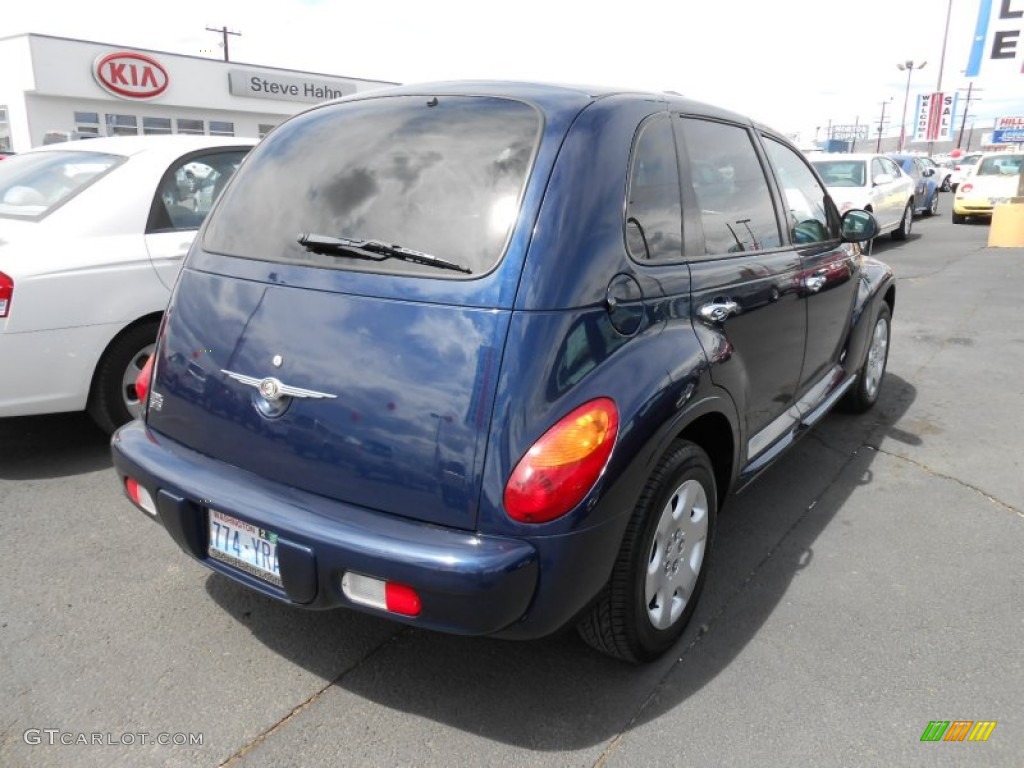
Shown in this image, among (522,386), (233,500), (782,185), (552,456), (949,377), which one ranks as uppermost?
(782,185)

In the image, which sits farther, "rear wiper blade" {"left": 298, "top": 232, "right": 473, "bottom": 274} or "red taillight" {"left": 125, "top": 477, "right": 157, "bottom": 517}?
"red taillight" {"left": 125, "top": 477, "right": 157, "bottom": 517}

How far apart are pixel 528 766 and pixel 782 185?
271 cm

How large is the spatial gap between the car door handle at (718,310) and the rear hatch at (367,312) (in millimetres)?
802

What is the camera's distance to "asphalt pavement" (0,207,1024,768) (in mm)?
2271

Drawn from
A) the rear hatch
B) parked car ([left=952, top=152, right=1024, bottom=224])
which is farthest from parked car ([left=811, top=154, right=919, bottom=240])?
the rear hatch

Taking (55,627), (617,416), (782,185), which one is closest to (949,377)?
(782,185)

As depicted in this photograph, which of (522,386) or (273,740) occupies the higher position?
(522,386)

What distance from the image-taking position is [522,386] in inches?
79.5

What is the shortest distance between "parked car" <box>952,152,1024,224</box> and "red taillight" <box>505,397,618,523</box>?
59.1 feet

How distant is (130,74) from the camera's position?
26344mm

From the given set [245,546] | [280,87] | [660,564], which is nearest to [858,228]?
[660,564]

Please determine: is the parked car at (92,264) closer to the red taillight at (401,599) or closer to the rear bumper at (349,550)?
the rear bumper at (349,550)

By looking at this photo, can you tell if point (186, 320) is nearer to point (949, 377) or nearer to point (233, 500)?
point (233, 500)

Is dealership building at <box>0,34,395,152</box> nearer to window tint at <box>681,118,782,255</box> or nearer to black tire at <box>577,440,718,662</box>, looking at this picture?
window tint at <box>681,118,782,255</box>
